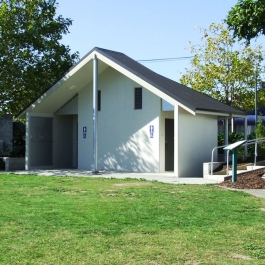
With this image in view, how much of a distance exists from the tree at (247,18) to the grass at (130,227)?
12.4 feet

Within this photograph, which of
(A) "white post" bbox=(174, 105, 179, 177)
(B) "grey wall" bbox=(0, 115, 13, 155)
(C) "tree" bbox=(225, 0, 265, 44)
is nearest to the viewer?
(C) "tree" bbox=(225, 0, 265, 44)

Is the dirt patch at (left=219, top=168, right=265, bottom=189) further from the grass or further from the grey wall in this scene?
the grey wall

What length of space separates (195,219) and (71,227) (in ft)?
7.57

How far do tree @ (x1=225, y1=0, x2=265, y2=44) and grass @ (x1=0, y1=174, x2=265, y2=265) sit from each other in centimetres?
379

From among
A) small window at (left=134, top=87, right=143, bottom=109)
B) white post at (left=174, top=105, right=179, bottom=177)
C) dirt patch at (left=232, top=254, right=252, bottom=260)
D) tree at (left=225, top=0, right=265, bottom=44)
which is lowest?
dirt patch at (left=232, top=254, right=252, bottom=260)

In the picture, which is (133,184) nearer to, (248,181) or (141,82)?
(248,181)

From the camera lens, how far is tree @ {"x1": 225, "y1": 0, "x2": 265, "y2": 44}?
10547 millimetres

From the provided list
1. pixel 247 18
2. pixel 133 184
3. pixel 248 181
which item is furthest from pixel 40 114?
pixel 247 18

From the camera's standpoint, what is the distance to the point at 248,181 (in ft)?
50.3

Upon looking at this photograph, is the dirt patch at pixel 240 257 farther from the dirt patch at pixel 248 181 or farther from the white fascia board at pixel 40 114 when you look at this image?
the white fascia board at pixel 40 114

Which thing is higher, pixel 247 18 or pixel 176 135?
pixel 247 18

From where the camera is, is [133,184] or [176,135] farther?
[176,135]

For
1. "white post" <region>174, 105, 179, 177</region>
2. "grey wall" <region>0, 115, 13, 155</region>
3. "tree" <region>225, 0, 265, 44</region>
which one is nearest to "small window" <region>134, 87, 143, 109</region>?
"white post" <region>174, 105, 179, 177</region>

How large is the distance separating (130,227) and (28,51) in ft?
55.1
